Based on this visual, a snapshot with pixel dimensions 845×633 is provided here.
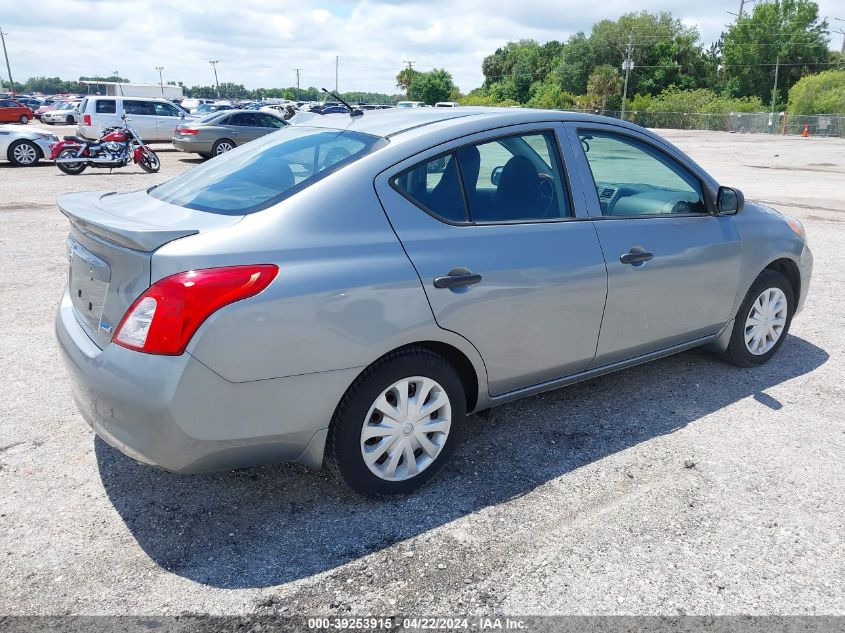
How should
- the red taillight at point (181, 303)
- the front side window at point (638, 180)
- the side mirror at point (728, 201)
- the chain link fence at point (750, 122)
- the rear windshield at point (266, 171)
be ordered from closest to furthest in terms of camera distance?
the red taillight at point (181, 303), the rear windshield at point (266, 171), the front side window at point (638, 180), the side mirror at point (728, 201), the chain link fence at point (750, 122)

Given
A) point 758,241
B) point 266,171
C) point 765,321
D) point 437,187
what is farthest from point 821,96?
point 266,171

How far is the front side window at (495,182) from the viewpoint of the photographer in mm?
3098

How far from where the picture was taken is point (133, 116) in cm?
2281

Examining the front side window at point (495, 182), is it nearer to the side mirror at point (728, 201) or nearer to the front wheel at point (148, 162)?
the side mirror at point (728, 201)

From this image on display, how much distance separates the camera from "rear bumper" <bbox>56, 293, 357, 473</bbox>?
250 cm

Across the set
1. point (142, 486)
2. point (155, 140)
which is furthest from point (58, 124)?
point (142, 486)

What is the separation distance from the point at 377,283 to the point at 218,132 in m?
18.5

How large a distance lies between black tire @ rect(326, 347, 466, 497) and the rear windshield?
0.82 metres

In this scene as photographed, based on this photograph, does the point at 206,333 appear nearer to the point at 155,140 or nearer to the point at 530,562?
the point at 530,562

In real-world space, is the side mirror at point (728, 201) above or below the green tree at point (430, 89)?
below

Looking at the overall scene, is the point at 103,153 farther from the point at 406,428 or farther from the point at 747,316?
the point at 406,428

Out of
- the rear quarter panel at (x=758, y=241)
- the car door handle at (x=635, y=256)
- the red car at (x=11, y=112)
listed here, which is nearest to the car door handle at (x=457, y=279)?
the car door handle at (x=635, y=256)

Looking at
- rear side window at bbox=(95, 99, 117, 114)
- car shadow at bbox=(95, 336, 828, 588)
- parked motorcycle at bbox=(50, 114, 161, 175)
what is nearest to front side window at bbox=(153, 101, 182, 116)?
rear side window at bbox=(95, 99, 117, 114)

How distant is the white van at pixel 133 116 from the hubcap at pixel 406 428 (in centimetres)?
2186
